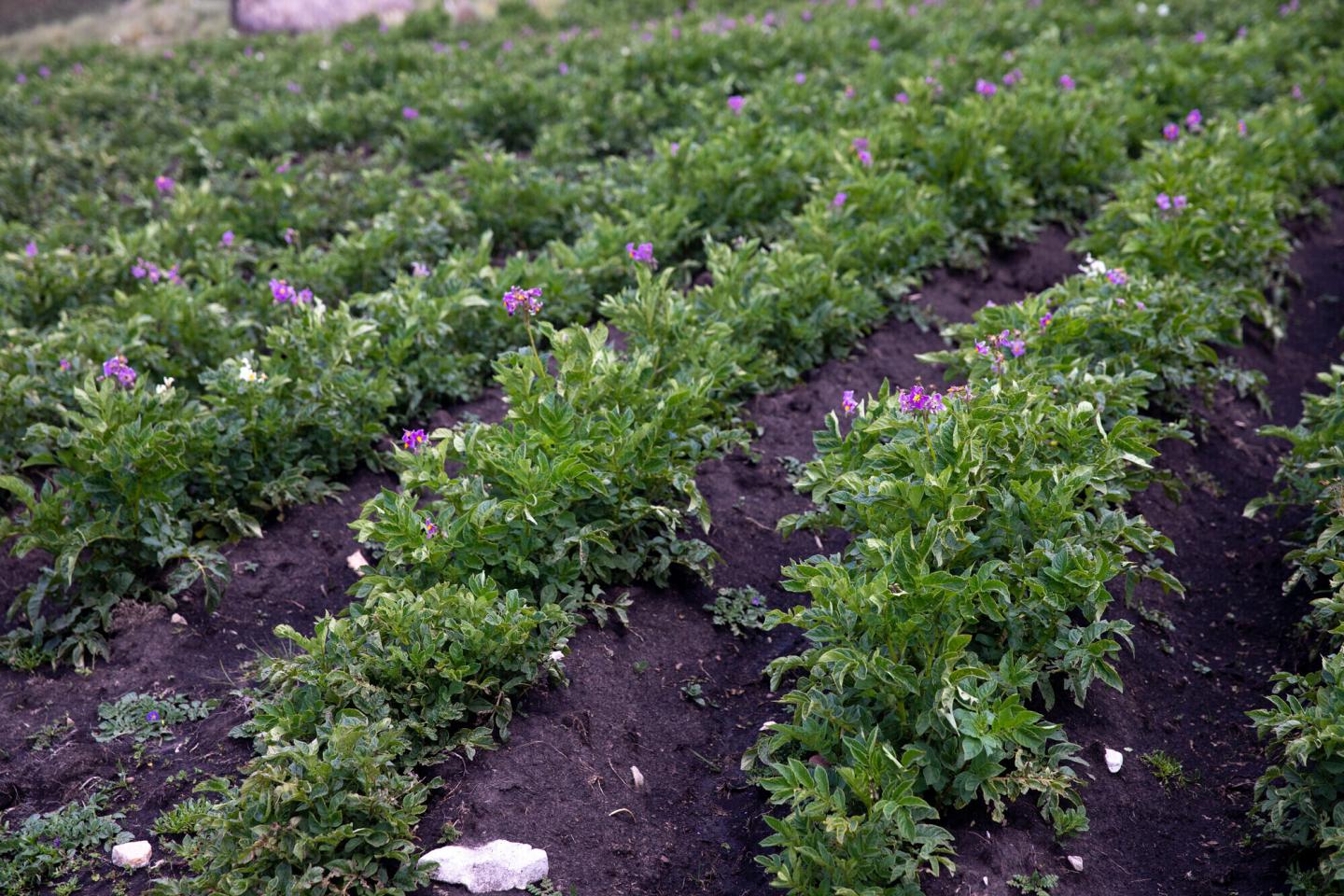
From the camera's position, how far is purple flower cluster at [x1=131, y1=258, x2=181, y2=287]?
18.7 ft

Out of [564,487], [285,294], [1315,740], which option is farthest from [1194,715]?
[285,294]

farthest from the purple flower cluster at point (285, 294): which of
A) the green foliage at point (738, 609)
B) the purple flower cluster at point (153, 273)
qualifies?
the green foliage at point (738, 609)

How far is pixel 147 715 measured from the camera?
148 inches

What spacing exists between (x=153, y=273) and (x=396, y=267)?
1224 mm

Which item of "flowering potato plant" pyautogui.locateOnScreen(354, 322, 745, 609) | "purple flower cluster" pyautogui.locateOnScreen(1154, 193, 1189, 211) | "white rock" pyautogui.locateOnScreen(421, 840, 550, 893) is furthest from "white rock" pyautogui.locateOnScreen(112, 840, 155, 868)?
"purple flower cluster" pyautogui.locateOnScreen(1154, 193, 1189, 211)

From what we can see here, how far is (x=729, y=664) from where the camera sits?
393 centimetres

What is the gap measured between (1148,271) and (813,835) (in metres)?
3.54

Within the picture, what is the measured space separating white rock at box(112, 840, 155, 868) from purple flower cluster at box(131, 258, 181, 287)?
126 inches

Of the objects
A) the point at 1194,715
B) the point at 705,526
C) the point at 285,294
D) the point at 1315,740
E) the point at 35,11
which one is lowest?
the point at 1194,715

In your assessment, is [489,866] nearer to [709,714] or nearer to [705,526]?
[709,714]

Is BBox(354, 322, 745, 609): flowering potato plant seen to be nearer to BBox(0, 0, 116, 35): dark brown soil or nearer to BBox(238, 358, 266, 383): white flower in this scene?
BBox(238, 358, 266, 383): white flower

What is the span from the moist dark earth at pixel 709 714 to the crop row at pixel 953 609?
16 cm

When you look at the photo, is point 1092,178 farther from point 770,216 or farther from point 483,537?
point 483,537

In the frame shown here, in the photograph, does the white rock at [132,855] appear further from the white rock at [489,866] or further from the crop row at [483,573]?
the white rock at [489,866]
